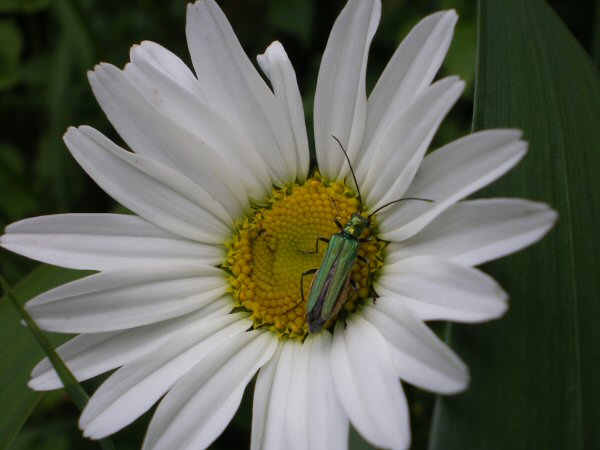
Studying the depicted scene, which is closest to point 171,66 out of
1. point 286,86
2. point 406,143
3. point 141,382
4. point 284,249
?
point 286,86

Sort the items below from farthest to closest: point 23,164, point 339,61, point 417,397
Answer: point 23,164
point 417,397
point 339,61

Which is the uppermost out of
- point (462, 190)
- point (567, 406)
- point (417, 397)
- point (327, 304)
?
point (462, 190)

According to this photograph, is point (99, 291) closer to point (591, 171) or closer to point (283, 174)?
point (283, 174)

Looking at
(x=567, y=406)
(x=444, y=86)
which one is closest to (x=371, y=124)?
(x=444, y=86)

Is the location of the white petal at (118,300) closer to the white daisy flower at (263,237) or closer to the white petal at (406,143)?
the white daisy flower at (263,237)

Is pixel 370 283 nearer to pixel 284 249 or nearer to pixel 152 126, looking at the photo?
pixel 284 249

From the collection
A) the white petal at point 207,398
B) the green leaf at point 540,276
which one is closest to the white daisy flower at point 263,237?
the white petal at point 207,398
